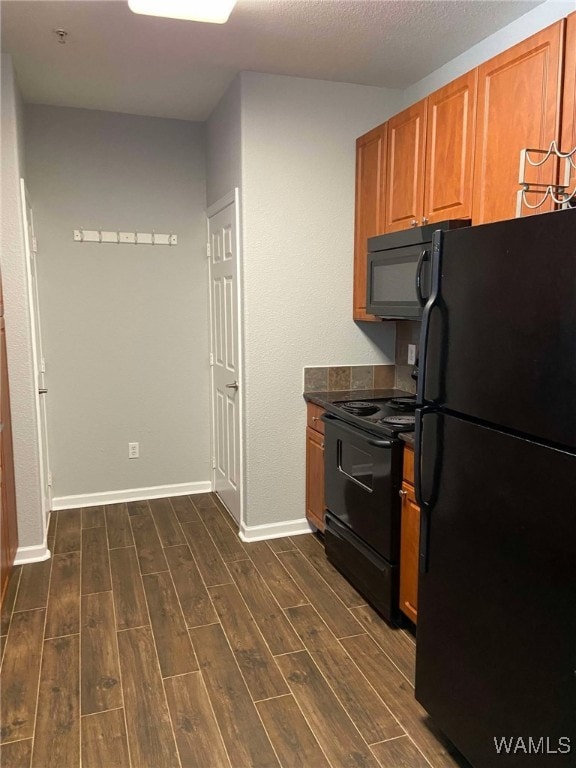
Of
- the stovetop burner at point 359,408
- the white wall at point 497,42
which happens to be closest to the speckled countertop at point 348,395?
the stovetop burner at point 359,408

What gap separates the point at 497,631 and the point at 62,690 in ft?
5.17

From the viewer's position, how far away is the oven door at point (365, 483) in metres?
2.39

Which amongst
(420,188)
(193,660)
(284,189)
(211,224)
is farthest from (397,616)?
(211,224)

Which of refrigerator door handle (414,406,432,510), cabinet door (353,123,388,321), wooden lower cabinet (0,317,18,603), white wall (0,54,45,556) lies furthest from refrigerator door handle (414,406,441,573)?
white wall (0,54,45,556)

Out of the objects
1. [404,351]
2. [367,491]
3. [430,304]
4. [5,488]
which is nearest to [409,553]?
[367,491]

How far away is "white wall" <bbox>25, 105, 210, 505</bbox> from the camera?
3656 mm

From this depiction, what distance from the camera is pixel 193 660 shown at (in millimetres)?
2248

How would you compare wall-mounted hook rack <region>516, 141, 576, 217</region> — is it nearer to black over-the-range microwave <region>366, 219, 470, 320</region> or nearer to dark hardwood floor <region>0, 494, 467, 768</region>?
black over-the-range microwave <region>366, 219, 470, 320</region>

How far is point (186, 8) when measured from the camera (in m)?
2.10

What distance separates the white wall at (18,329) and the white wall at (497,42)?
2.17 m

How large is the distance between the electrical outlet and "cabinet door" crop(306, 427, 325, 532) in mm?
1349

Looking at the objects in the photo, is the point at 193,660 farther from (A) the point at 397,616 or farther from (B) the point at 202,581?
(A) the point at 397,616

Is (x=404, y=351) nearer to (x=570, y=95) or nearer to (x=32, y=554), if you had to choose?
(x=570, y=95)

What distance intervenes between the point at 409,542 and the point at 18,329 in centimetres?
225
